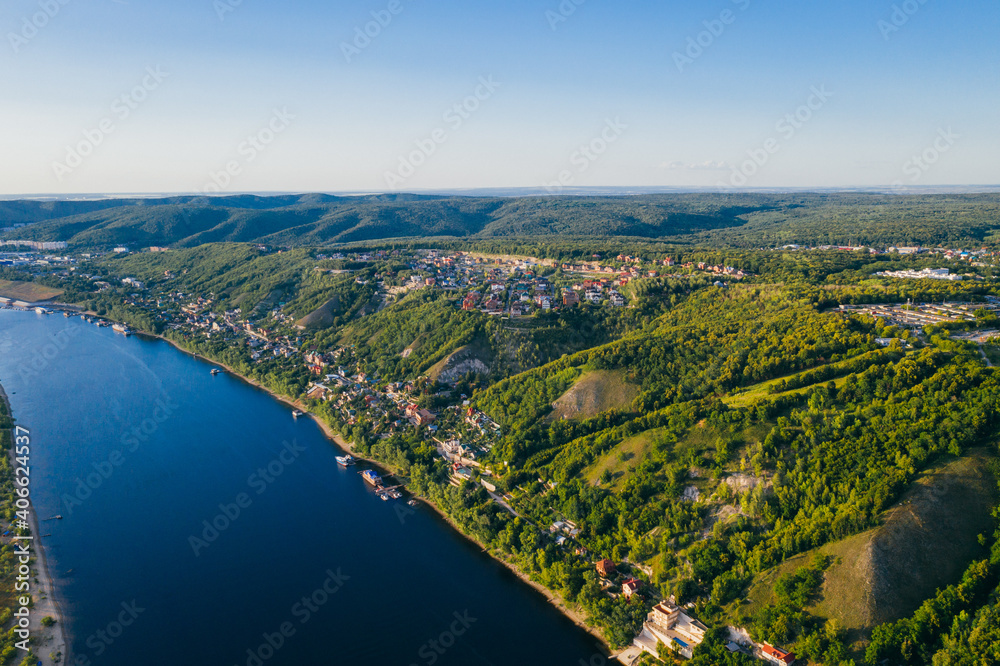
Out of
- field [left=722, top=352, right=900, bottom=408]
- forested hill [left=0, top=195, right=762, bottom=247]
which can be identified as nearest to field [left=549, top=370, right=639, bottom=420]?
field [left=722, top=352, right=900, bottom=408]

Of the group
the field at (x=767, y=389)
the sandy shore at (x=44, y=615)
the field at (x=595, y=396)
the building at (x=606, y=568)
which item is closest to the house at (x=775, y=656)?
the building at (x=606, y=568)

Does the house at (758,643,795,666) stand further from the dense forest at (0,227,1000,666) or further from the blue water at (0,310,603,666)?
the blue water at (0,310,603,666)

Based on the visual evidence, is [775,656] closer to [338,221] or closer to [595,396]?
[595,396]

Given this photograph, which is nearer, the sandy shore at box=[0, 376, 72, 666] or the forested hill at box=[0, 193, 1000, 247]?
the sandy shore at box=[0, 376, 72, 666]

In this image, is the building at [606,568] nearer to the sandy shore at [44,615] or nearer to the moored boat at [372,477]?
the moored boat at [372,477]

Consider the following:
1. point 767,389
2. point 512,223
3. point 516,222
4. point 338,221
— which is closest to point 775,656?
point 767,389

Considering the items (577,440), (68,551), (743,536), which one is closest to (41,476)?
(68,551)
